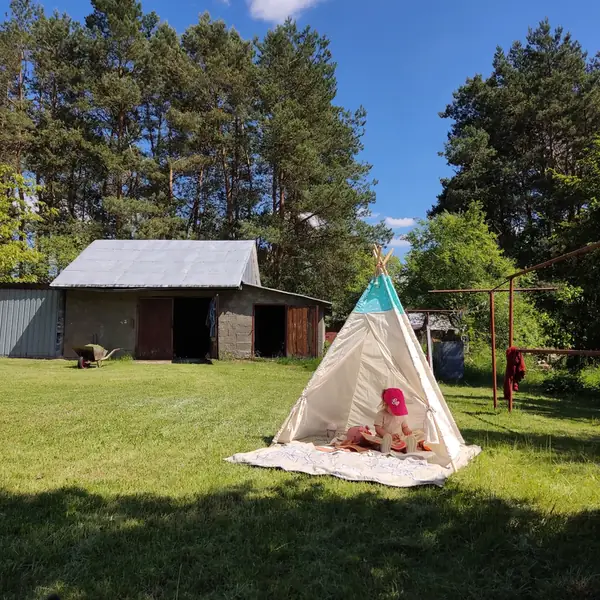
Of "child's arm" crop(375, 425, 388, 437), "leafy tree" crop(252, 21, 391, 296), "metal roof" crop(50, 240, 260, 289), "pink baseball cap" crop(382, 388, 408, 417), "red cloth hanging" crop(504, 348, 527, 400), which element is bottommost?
"child's arm" crop(375, 425, 388, 437)

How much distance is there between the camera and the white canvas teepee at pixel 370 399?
4887 millimetres

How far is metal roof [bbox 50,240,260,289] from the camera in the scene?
16.9m

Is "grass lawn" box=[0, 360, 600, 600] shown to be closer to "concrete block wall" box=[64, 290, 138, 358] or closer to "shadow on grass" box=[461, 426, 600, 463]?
"shadow on grass" box=[461, 426, 600, 463]

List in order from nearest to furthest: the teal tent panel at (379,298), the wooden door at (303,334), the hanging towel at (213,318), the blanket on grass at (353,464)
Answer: the blanket on grass at (353,464) < the teal tent panel at (379,298) < the hanging towel at (213,318) < the wooden door at (303,334)

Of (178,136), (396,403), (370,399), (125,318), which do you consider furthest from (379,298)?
(178,136)

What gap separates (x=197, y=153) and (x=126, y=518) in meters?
29.1

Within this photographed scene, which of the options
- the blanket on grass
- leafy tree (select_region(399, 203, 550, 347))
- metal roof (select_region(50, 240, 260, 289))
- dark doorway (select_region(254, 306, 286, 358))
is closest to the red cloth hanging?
the blanket on grass

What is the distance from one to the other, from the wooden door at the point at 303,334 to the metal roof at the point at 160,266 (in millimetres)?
2265

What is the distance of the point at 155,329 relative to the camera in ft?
57.5

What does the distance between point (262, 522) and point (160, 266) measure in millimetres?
15720

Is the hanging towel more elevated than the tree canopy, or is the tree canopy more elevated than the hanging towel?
the tree canopy

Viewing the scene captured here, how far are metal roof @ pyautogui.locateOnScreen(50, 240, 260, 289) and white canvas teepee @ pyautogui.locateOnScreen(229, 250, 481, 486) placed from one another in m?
10.6

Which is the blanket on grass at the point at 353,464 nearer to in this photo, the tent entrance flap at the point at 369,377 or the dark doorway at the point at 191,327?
the tent entrance flap at the point at 369,377

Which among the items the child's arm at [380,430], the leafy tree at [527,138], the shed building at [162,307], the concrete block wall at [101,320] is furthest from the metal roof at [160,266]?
the leafy tree at [527,138]
